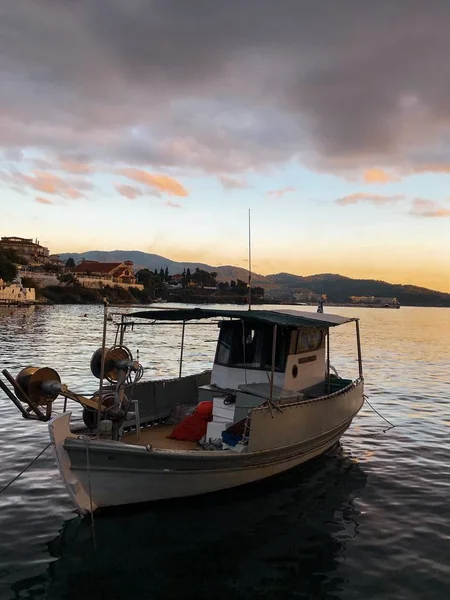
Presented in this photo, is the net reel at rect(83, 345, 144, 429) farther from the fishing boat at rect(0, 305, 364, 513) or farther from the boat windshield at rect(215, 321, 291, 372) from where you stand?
the boat windshield at rect(215, 321, 291, 372)

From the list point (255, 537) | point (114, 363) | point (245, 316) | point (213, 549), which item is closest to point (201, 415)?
point (114, 363)

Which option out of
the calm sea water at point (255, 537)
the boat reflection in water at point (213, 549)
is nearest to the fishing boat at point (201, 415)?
the boat reflection in water at point (213, 549)

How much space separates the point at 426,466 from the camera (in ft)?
45.4

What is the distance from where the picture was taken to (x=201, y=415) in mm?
12070

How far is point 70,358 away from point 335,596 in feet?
100

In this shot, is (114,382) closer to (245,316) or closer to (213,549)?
(245,316)

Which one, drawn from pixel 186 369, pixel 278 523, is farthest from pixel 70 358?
pixel 278 523

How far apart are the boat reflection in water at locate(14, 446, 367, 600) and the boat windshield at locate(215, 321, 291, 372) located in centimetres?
298

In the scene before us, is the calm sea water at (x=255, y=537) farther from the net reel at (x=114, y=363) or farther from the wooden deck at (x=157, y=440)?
the net reel at (x=114, y=363)

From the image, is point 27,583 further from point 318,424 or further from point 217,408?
point 318,424

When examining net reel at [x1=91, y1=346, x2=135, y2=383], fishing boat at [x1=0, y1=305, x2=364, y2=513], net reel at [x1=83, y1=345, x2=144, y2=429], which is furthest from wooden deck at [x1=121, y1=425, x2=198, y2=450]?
net reel at [x1=91, y1=346, x2=135, y2=383]

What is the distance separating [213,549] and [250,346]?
552 centimetres

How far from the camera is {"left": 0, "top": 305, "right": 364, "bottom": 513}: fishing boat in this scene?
355 inches

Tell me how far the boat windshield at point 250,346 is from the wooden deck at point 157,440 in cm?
235
